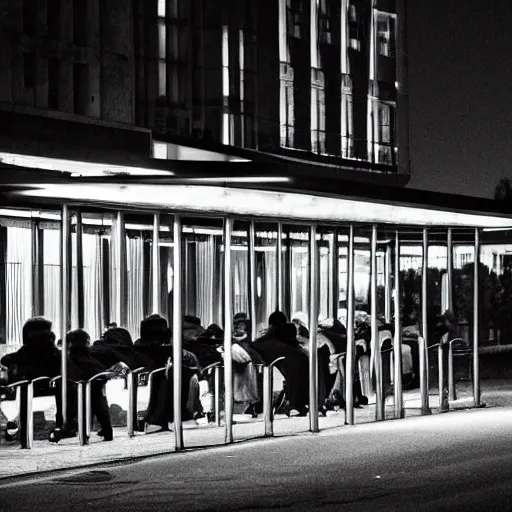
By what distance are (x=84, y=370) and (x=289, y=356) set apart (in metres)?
2.67

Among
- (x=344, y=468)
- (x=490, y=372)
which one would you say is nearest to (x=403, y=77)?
(x=490, y=372)

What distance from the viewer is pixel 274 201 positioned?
13773 millimetres

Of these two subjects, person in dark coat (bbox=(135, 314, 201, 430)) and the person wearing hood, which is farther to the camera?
person in dark coat (bbox=(135, 314, 201, 430))

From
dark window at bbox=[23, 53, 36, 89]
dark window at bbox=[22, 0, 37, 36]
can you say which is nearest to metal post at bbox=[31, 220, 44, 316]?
dark window at bbox=[23, 53, 36, 89]

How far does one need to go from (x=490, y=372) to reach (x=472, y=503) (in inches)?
590

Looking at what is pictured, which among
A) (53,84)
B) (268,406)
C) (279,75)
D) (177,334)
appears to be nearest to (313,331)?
(268,406)

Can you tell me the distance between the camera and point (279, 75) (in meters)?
43.0

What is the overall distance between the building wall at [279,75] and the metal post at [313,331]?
61.1 feet

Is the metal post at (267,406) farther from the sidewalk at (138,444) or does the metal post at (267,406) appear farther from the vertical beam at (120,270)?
the vertical beam at (120,270)

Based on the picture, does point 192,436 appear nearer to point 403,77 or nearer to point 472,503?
point 472,503

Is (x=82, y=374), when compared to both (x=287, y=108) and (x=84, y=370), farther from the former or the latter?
(x=287, y=108)

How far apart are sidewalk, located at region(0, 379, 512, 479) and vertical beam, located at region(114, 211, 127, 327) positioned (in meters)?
1.60

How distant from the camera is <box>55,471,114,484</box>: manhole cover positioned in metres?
11.8

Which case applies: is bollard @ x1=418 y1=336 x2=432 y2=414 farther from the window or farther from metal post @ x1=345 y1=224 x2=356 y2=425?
the window
